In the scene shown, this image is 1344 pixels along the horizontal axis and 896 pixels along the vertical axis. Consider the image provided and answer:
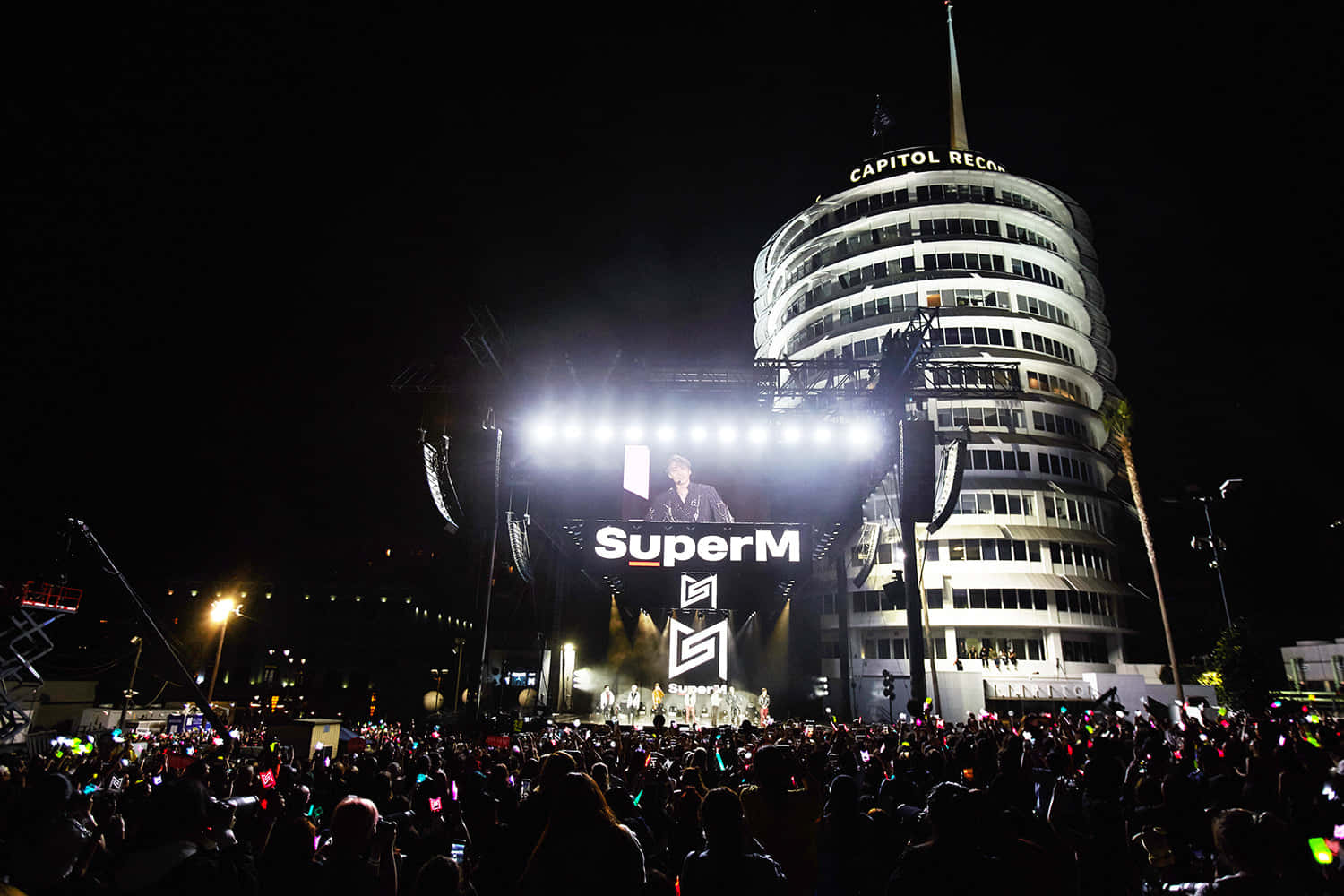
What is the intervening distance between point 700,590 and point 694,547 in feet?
18.0

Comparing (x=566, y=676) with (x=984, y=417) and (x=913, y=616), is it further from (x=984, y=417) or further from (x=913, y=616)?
(x=984, y=417)

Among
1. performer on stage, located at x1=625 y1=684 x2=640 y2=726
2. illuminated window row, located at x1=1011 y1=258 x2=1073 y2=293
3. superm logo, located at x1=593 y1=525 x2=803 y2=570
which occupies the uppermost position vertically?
illuminated window row, located at x1=1011 y1=258 x2=1073 y2=293

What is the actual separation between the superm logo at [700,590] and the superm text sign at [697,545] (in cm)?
465

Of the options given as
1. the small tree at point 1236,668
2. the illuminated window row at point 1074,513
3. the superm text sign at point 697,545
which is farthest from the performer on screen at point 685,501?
the illuminated window row at point 1074,513

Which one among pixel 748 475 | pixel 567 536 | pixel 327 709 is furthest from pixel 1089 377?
pixel 327 709

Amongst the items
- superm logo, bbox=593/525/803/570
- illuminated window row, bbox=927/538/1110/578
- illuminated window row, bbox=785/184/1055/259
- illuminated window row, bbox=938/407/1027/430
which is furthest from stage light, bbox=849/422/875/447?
illuminated window row, bbox=785/184/1055/259

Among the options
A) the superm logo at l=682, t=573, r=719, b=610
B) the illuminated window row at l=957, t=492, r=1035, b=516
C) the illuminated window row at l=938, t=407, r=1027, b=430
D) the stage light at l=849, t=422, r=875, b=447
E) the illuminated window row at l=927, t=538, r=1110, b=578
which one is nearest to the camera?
the stage light at l=849, t=422, r=875, b=447

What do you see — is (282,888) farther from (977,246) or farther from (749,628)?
(977,246)

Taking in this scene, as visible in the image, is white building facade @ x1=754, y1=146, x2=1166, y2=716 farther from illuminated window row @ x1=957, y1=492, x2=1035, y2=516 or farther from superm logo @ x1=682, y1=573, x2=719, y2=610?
superm logo @ x1=682, y1=573, x2=719, y2=610

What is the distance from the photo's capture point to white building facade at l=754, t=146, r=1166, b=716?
50656mm

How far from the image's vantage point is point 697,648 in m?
34.5

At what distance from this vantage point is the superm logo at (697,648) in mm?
33938

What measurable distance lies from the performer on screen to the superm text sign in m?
3.85

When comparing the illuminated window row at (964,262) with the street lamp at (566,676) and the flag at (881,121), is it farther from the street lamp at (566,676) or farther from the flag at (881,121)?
the street lamp at (566,676)
